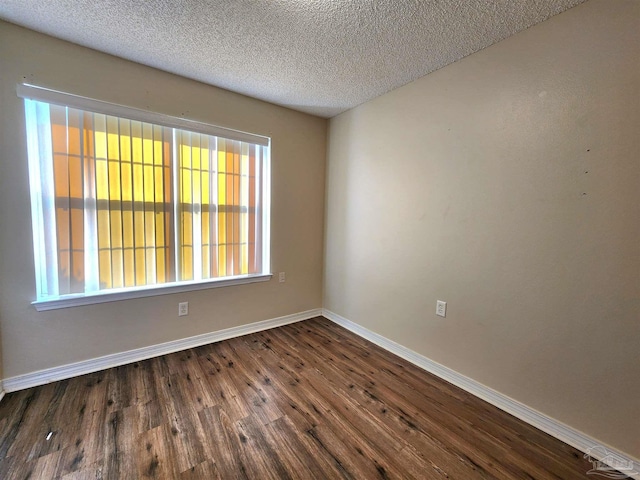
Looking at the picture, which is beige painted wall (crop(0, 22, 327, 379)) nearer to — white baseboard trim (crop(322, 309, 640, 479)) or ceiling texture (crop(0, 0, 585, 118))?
ceiling texture (crop(0, 0, 585, 118))

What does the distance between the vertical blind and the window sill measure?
0.18 feet

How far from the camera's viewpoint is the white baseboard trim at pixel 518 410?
1420 mm

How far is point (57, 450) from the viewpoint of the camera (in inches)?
55.1

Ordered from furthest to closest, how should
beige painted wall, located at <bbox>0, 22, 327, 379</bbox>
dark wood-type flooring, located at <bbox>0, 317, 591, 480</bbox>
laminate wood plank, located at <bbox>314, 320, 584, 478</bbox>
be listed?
beige painted wall, located at <bbox>0, 22, 327, 379</bbox>
laminate wood plank, located at <bbox>314, 320, 584, 478</bbox>
dark wood-type flooring, located at <bbox>0, 317, 591, 480</bbox>

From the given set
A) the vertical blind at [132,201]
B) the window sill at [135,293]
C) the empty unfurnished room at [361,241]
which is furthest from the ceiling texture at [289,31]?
the window sill at [135,293]

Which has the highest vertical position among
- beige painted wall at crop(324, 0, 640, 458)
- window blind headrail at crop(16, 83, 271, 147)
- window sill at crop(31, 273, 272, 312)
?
window blind headrail at crop(16, 83, 271, 147)

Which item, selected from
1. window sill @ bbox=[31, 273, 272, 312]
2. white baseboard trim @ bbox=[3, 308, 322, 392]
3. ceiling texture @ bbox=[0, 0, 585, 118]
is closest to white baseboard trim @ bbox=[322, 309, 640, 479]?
white baseboard trim @ bbox=[3, 308, 322, 392]

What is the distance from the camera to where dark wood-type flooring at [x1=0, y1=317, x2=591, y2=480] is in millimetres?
1341

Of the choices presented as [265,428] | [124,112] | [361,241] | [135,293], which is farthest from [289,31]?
[265,428]

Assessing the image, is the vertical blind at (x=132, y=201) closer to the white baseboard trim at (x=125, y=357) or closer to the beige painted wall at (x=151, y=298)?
the beige painted wall at (x=151, y=298)

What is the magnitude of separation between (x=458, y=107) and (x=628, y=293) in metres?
1.52

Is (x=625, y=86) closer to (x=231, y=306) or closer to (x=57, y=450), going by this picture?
(x=231, y=306)

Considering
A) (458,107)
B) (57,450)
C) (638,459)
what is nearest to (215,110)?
(458,107)

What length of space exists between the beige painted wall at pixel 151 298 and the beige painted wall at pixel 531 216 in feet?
3.36
